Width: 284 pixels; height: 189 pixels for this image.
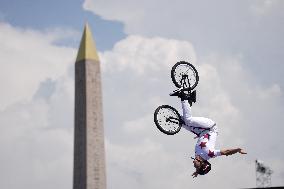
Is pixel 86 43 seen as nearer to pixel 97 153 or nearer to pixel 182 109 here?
pixel 97 153

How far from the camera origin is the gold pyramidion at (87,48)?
356 feet

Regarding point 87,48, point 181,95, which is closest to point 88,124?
point 87,48

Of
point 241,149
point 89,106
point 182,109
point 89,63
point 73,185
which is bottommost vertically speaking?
point 241,149

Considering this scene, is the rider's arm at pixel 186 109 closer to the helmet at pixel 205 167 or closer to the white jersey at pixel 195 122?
the white jersey at pixel 195 122

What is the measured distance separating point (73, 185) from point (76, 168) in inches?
131

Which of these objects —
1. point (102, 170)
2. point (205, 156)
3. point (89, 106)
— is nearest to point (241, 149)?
point (205, 156)

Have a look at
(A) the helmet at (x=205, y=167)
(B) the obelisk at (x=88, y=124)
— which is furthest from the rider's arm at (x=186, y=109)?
(B) the obelisk at (x=88, y=124)

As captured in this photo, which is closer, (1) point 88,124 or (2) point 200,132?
(2) point 200,132

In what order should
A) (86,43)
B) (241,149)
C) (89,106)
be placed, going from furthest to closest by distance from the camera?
(86,43)
(89,106)
(241,149)

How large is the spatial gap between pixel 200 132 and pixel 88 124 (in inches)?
3761

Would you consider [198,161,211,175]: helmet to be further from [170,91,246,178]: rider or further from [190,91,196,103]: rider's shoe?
[190,91,196,103]: rider's shoe

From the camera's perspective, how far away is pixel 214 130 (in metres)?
11.2

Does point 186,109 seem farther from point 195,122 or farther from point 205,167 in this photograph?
point 205,167

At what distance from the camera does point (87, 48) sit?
110188 mm
